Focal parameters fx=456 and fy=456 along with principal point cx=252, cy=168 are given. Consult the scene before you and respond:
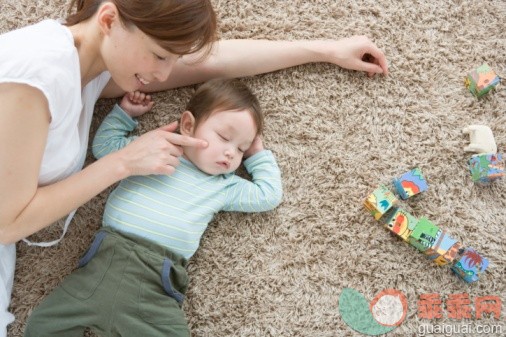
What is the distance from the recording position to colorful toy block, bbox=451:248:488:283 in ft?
4.05

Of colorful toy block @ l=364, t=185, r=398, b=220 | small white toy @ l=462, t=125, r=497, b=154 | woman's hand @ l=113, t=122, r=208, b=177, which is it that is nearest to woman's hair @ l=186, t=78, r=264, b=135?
woman's hand @ l=113, t=122, r=208, b=177

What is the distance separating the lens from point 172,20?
2.80ft

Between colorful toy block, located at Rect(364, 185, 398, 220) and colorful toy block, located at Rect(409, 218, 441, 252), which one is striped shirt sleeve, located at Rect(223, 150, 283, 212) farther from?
colorful toy block, located at Rect(409, 218, 441, 252)

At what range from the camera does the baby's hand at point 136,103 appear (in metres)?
1.28

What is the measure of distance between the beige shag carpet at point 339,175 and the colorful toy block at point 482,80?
0.03m

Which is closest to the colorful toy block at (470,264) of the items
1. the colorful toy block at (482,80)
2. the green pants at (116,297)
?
the colorful toy block at (482,80)

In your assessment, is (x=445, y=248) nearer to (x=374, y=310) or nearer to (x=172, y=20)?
(x=374, y=310)

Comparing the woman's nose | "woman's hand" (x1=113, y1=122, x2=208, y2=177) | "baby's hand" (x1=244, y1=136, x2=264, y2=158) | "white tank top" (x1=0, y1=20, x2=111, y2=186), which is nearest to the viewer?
"white tank top" (x1=0, y1=20, x2=111, y2=186)

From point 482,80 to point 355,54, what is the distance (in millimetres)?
371

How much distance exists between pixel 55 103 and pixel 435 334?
112 centimetres

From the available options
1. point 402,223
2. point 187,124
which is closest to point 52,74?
point 187,124

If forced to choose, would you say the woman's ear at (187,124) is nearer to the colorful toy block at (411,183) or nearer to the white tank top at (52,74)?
the white tank top at (52,74)

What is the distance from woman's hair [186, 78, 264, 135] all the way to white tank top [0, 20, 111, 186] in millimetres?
325

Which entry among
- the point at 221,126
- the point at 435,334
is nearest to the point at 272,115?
the point at 221,126
